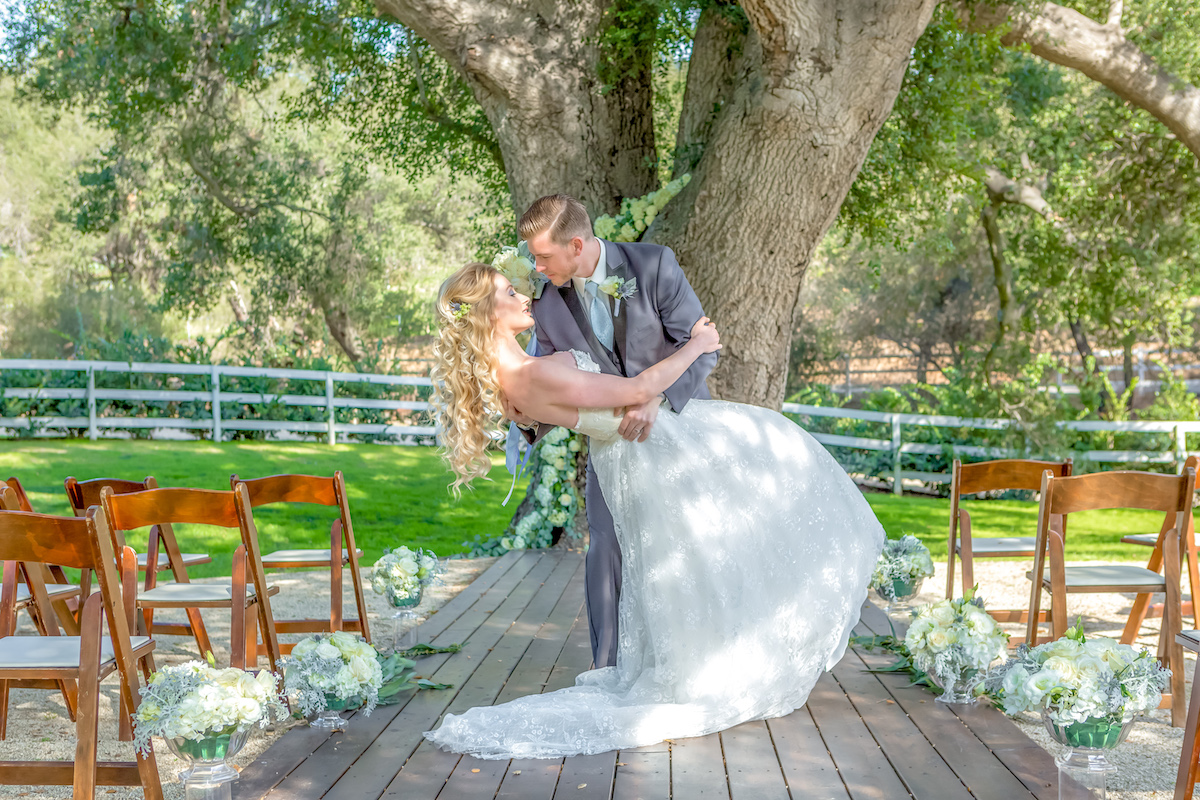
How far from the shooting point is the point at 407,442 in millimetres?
16016

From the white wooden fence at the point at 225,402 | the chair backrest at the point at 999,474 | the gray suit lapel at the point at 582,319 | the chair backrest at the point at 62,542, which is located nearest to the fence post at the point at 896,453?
the white wooden fence at the point at 225,402

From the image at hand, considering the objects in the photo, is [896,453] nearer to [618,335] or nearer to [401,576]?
[401,576]

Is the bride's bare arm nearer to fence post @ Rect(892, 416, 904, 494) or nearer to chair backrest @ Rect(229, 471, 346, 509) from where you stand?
chair backrest @ Rect(229, 471, 346, 509)

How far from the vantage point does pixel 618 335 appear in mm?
4004

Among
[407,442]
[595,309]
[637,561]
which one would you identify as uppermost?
[595,309]

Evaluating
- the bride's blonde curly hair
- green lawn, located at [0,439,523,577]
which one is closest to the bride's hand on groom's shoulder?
the bride's blonde curly hair

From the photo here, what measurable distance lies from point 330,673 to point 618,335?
1631 millimetres

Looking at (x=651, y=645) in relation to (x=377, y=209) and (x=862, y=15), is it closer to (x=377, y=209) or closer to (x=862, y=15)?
(x=862, y=15)

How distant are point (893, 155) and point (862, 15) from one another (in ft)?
6.58

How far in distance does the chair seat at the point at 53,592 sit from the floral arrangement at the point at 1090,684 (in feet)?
11.5

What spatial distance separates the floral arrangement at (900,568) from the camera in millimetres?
4785

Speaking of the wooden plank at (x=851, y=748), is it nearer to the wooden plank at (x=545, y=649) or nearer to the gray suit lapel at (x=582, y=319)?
the wooden plank at (x=545, y=649)

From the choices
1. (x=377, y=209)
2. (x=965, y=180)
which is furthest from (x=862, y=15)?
(x=377, y=209)

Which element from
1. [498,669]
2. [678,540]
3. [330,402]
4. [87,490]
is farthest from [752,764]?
[330,402]
